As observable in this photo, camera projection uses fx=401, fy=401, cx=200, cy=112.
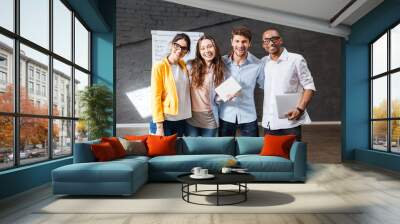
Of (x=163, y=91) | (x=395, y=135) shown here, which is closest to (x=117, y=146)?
(x=163, y=91)

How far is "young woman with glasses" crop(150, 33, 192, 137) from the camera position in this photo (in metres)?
7.80

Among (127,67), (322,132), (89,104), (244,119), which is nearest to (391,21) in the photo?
(322,132)

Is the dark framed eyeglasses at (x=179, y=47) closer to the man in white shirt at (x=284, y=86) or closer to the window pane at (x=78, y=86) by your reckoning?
the man in white shirt at (x=284, y=86)

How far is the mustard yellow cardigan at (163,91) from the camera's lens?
784 centimetres

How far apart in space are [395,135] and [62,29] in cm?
662

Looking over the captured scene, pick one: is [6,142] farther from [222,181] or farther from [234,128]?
[234,128]

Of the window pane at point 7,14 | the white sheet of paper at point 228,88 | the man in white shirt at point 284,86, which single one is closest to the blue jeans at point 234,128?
the man in white shirt at point 284,86

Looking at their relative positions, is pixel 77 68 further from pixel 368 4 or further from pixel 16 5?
pixel 368 4

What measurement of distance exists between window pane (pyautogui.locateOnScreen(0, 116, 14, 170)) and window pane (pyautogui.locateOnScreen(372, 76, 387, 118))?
7.22 metres

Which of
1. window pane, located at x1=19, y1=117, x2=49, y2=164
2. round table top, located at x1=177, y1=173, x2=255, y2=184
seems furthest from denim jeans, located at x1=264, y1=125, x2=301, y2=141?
window pane, located at x1=19, y1=117, x2=49, y2=164

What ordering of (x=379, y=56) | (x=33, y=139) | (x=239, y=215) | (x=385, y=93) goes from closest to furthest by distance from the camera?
Answer: (x=239, y=215)
(x=33, y=139)
(x=385, y=93)
(x=379, y=56)

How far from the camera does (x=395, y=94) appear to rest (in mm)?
8086

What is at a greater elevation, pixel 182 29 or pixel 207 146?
pixel 182 29

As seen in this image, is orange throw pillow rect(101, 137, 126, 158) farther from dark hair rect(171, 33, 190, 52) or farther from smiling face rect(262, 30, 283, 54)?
smiling face rect(262, 30, 283, 54)
